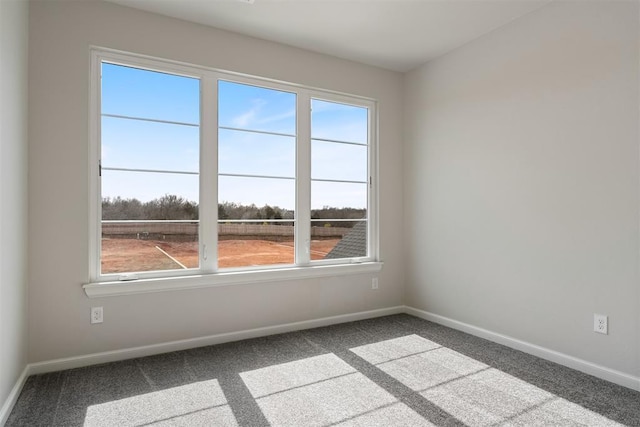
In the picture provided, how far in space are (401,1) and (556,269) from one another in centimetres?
234

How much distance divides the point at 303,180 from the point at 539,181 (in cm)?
203

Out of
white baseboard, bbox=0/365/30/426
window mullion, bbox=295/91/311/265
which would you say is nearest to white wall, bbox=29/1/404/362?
white baseboard, bbox=0/365/30/426

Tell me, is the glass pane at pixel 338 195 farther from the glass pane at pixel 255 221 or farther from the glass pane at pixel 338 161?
the glass pane at pixel 255 221

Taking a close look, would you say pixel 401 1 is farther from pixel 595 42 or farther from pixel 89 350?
pixel 89 350

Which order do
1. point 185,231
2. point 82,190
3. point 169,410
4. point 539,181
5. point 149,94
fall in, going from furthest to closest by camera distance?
point 185,231 → point 149,94 → point 539,181 → point 82,190 → point 169,410

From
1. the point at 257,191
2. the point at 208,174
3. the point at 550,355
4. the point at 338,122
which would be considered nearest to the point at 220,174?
the point at 208,174

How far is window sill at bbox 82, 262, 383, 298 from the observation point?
2.74 m

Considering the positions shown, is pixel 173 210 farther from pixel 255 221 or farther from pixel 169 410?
pixel 169 410

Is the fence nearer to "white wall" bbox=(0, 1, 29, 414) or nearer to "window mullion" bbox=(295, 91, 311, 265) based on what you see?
"window mullion" bbox=(295, 91, 311, 265)

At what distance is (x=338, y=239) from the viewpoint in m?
3.95

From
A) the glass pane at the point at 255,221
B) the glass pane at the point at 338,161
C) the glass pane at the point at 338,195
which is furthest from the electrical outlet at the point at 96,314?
the glass pane at the point at 338,161

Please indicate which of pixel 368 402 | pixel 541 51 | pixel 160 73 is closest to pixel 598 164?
pixel 541 51

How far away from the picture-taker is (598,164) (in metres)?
2.54

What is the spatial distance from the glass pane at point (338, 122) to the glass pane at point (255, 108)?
0.88 ft
